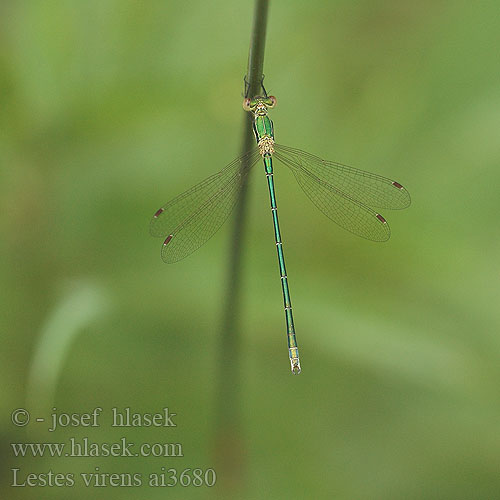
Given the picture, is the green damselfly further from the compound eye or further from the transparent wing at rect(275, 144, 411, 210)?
the compound eye

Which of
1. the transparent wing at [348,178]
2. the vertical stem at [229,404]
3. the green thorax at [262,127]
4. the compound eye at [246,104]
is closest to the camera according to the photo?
the compound eye at [246,104]

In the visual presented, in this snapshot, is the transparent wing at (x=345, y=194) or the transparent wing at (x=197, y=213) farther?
the transparent wing at (x=345, y=194)

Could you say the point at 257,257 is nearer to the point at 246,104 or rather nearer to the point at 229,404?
the point at 229,404

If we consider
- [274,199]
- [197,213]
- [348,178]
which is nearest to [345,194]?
[348,178]

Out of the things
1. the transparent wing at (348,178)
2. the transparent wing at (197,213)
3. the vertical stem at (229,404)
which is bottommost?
the vertical stem at (229,404)

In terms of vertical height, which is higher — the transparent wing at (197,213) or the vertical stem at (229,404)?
the transparent wing at (197,213)

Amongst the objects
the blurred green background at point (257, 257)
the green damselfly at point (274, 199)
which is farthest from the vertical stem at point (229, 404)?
the green damselfly at point (274, 199)

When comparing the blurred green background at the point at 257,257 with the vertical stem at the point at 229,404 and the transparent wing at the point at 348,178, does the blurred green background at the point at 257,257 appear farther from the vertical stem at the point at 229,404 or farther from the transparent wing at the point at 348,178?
the transparent wing at the point at 348,178
